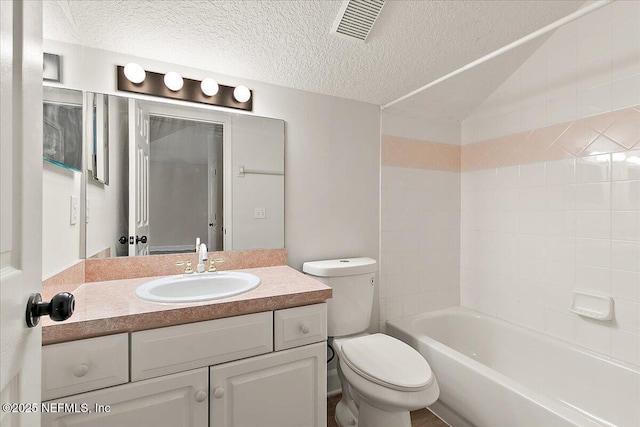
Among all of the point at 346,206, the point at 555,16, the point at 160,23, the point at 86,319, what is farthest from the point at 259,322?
the point at 555,16

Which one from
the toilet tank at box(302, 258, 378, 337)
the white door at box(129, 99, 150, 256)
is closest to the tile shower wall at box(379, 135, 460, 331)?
the toilet tank at box(302, 258, 378, 337)

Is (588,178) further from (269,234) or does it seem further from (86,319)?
(86,319)

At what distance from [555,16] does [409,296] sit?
1.91 m

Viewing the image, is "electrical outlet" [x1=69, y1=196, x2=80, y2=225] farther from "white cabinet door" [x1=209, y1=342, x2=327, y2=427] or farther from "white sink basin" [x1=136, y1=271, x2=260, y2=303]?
"white cabinet door" [x1=209, y1=342, x2=327, y2=427]

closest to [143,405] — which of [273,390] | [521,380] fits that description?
[273,390]

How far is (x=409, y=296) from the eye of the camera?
87.8 inches

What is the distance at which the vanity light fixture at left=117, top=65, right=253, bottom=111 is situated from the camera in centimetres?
144

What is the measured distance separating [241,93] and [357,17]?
72 cm

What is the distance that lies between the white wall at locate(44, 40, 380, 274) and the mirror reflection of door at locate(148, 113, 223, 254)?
32 centimetres

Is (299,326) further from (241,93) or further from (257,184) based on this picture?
(241,93)

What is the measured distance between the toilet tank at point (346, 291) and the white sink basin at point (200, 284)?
430 millimetres

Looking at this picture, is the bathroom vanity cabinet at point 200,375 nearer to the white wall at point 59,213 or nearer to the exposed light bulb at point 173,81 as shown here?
the white wall at point 59,213

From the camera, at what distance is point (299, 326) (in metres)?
1.25

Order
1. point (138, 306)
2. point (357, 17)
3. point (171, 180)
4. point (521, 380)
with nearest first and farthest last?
1. point (138, 306)
2. point (357, 17)
3. point (171, 180)
4. point (521, 380)
